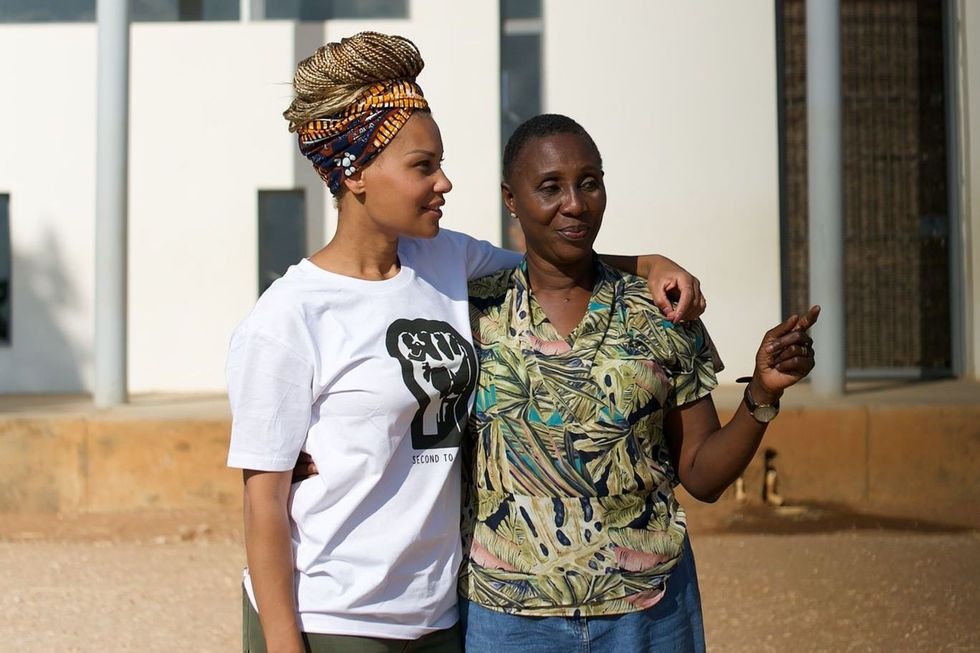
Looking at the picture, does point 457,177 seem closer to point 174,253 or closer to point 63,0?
point 174,253

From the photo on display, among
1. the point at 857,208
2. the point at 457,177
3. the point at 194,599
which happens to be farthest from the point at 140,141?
the point at 857,208

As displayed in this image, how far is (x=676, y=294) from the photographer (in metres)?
2.46

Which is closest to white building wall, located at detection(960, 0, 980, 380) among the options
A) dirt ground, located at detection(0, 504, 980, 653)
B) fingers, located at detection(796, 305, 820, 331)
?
dirt ground, located at detection(0, 504, 980, 653)

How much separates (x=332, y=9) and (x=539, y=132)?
8.60 m

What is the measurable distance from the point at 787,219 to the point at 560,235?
8.49 meters

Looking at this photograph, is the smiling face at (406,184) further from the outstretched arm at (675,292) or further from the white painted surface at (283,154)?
the white painted surface at (283,154)

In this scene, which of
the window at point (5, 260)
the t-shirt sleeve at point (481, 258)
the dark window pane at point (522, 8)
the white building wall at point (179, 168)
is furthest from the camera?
the window at point (5, 260)

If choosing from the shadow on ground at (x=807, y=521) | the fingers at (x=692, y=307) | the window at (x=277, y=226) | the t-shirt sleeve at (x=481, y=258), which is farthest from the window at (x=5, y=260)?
the fingers at (x=692, y=307)

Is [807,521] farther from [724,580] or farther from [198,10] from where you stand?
[198,10]

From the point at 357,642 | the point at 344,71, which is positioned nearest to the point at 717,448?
the point at 357,642

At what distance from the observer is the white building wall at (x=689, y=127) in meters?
10.1

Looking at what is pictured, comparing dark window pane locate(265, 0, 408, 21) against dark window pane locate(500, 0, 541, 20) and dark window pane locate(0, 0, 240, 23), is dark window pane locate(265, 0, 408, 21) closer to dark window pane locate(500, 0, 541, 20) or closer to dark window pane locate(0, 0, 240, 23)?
dark window pane locate(0, 0, 240, 23)

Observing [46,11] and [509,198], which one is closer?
[509,198]

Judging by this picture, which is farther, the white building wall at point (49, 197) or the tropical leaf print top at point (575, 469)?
the white building wall at point (49, 197)
